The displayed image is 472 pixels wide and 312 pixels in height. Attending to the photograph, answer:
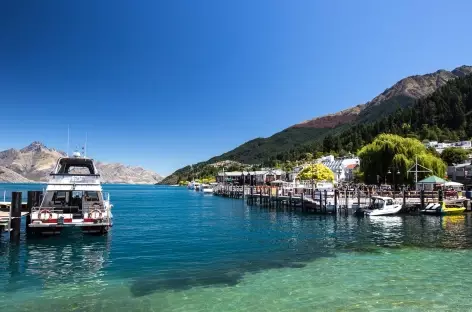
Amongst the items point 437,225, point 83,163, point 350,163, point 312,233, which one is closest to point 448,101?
point 350,163

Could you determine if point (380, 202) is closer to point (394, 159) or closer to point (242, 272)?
point (394, 159)

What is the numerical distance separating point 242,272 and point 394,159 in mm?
50941

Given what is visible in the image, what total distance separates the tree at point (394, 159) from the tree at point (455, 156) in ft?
158

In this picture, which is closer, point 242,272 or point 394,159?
point 242,272

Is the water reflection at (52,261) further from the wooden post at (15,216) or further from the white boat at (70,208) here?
the white boat at (70,208)

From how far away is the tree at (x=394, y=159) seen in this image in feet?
204

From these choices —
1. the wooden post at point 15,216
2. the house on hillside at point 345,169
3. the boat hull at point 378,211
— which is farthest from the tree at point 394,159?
the wooden post at point 15,216

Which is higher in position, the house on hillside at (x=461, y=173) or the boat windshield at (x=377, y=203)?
the house on hillside at (x=461, y=173)

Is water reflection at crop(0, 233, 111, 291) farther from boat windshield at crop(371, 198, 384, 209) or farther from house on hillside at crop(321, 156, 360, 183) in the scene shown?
house on hillside at crop(321, 156, 360, 183)

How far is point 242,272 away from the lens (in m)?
19.6

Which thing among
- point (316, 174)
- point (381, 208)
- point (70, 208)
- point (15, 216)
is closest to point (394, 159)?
point (316, 174)

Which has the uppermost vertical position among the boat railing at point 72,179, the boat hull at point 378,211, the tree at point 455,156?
the tree at point 455,156

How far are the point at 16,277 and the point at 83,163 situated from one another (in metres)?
17.0

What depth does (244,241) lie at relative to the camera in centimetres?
3062
